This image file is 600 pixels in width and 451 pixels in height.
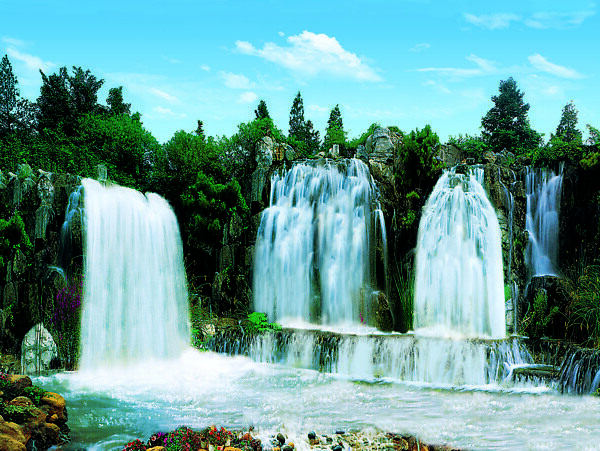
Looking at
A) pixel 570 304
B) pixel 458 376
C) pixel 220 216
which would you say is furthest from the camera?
pixel 220 216

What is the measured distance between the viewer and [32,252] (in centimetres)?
1211

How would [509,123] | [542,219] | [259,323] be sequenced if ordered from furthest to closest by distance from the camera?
1. [509,123]
2. [542,219]
3. [259,323]

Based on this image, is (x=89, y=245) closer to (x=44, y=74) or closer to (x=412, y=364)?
(x=412, y=364)

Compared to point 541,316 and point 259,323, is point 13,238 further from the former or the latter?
point 541,316

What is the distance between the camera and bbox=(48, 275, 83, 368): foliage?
34.6 feet

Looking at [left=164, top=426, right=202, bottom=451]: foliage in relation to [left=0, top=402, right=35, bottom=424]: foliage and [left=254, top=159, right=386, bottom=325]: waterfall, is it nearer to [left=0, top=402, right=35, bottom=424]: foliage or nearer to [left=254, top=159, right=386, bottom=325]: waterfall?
[left=0, top=402, right=35, bottom=424]: foliage

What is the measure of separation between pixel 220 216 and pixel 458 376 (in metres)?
8.99

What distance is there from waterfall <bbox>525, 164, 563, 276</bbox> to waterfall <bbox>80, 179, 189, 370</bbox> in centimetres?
919

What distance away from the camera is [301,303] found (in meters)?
14.0

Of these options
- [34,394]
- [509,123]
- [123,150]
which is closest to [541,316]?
[34,394]

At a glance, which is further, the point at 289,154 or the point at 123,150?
the point at 123,150

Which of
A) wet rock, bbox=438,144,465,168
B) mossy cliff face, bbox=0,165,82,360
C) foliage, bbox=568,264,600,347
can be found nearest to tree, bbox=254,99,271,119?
wet rock, bbox=438,144,465,168

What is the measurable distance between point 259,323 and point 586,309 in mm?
7232

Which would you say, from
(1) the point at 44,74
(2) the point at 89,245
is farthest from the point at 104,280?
(1) the point at 44,74
